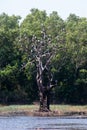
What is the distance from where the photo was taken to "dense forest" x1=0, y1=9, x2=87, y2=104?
82.5 meters

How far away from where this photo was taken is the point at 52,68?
269 ft

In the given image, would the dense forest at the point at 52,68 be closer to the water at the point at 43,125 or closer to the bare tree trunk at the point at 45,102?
the bare tree trunk at the point at 45,102

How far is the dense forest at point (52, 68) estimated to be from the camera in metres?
82.5

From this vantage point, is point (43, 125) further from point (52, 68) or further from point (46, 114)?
point (52, 68)

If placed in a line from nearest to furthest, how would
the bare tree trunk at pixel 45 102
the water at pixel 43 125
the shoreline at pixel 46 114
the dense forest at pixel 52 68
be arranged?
the water at pixel 43 125 < the shoreline at pixel 46 114 < the bare tree trunk at pixel 45 102 < the dense forest at pixel 52 68

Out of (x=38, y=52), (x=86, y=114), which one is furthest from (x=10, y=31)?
(x=86, y=114)

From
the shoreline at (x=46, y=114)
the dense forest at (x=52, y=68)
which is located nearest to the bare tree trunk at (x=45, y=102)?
the shoreline at (x=46, y=114)

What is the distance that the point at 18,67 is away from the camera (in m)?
84.3

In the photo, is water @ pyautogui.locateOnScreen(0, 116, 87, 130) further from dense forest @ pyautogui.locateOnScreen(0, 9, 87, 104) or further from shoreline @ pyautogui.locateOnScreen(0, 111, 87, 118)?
dense forest @ pyautogui.locateOnScreen(0, 9, 87, 104)

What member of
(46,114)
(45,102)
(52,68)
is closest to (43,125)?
(46,114)

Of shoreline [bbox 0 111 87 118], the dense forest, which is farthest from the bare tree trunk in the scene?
the dense forest

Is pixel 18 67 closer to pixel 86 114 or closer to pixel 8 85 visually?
pixel 8 85

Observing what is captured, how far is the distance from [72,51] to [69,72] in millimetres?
3740

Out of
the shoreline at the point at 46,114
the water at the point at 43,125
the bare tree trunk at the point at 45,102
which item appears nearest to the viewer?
the water at the point at 43,125
